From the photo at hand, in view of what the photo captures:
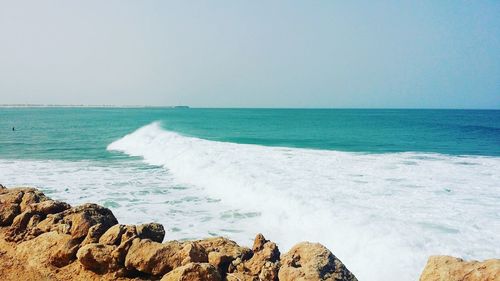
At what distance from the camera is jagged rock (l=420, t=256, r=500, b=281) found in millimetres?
3641

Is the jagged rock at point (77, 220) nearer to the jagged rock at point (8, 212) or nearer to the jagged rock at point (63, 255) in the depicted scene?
the jagged rock at point (63, 255)

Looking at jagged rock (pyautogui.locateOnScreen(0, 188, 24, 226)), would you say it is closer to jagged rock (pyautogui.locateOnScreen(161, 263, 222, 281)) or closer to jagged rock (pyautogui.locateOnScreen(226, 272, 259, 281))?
jagged rock (pyautogui.locateOnScreen(161, 263, 222, 281))

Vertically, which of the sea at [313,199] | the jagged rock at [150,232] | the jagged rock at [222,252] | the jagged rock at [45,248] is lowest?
the sea at [313,199]

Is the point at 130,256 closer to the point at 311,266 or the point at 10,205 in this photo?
the point at 311,266

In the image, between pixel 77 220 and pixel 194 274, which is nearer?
pixel 194 274

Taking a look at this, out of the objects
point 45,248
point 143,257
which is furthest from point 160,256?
point 45,248

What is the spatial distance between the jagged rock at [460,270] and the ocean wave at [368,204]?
3001 millimetres

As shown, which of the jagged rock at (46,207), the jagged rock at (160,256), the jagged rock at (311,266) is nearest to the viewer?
the jagged rock at (311,266)

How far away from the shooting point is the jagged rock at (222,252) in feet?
15.8

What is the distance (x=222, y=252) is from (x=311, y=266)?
1.25 m

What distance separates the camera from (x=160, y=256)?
15.9 feet

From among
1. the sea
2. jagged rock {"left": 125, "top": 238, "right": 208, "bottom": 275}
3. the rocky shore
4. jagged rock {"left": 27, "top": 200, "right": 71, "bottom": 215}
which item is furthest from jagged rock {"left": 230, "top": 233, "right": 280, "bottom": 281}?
jagged rock {"left": 27, "top": 200, "right": 71, "bottom": 215}

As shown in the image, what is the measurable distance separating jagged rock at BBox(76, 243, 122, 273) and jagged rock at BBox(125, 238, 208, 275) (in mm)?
234

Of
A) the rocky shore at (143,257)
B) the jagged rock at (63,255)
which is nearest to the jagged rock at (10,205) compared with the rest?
the rocky shore at (143,257)
